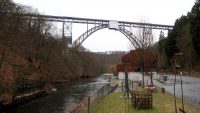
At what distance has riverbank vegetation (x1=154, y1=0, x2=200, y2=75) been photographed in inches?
2594

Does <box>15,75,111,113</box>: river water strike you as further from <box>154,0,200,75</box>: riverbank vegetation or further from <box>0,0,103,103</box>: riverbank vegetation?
<box>154,0,200,75</box>: riverbank vegetation

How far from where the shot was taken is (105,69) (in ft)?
551

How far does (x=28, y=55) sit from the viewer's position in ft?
198

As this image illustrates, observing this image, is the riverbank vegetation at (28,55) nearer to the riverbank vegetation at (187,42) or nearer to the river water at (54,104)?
the river water at (54,104)

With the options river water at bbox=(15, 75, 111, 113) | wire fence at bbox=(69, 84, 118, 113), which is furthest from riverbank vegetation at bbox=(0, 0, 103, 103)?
wire fence at bbox=(69, 84, 118, 113)

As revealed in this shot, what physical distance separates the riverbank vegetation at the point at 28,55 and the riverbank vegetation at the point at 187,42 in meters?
23.0

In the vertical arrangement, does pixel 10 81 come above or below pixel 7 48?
below

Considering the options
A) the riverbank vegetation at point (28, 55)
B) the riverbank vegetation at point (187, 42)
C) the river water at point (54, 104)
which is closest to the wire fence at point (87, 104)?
the river water at point (54, 104)

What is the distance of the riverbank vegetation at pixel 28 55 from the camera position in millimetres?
43250

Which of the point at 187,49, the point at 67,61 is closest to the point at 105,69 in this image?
the point at 67,61

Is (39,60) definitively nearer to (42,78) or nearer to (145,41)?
(42,78)

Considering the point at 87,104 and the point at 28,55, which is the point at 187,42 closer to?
the point at 28,55

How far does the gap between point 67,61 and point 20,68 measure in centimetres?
3958

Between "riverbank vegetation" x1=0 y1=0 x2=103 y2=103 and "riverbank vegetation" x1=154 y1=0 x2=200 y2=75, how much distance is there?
2296cm
